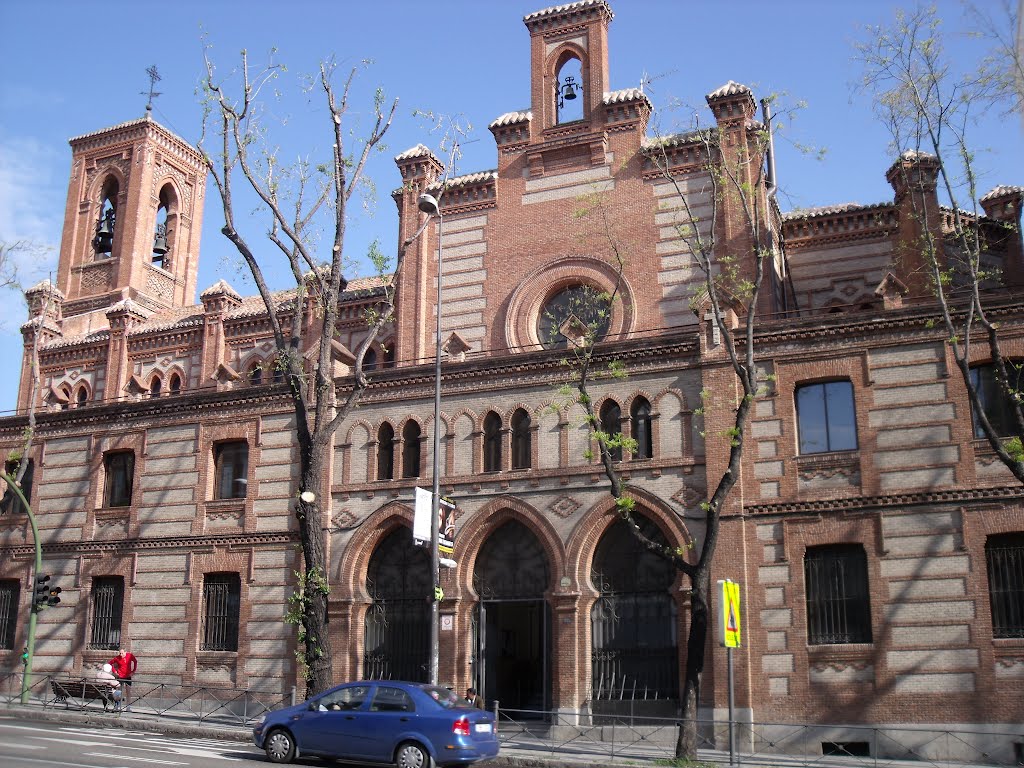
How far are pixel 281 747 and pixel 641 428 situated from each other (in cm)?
1105

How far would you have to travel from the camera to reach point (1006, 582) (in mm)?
20609

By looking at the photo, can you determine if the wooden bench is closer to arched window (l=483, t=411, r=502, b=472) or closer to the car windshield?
arched window (l=483, t=411, r=502, b=472)

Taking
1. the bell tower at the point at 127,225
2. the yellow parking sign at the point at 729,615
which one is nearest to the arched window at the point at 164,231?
the bell tower at the point at 127,225

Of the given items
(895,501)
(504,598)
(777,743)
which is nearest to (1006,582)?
(895,501)

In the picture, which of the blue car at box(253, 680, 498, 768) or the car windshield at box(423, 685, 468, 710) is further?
the car windshield at box(423, 685, 468, 710)

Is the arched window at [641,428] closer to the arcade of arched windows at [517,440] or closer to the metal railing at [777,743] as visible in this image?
the arcade of arched windows at [517,440]

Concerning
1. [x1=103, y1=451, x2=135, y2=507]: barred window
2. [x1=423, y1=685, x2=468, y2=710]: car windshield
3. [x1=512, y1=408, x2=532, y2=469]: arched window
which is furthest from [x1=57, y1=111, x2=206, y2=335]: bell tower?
[x1=423, y1=685, x2=468, y2=710]: car windshield

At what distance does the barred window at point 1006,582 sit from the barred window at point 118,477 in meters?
22.8

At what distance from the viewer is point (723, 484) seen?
19234mm

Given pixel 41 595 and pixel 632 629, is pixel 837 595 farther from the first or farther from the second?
pixel 41 595

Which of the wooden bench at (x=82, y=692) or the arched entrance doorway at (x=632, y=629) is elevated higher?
the arched entrance doorway at (x=632, y=629)

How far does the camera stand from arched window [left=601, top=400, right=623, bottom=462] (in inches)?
968

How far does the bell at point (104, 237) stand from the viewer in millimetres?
45969

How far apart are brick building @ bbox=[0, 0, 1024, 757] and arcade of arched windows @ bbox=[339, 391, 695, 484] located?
0.07m
